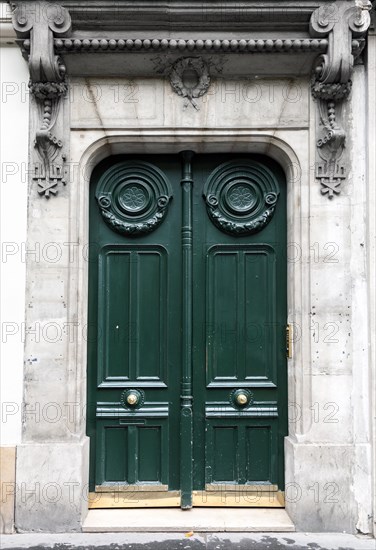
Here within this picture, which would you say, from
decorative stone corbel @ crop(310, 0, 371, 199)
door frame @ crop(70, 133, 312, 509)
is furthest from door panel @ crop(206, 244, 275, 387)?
decorative stone corbel @ crop(310, 0, 371, 199)

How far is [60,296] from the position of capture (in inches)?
205

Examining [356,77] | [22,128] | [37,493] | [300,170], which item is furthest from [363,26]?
[37,493]

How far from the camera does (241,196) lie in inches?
223

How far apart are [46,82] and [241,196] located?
7.87 ft

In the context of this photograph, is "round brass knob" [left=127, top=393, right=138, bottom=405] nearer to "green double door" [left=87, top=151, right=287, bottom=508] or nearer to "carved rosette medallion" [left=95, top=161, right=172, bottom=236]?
"green double door" [left=87, top=151, right=287, bottom=508]

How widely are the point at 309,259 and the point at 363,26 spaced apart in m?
2.40

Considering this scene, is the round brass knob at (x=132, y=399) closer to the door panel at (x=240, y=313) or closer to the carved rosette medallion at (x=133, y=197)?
the door panel at (x=240, y=313)

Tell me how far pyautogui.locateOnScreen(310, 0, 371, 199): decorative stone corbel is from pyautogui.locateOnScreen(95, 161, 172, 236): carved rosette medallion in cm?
175

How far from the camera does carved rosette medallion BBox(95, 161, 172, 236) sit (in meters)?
5.56

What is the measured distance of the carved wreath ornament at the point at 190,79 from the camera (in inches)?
207

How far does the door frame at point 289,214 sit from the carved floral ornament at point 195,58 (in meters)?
0.24

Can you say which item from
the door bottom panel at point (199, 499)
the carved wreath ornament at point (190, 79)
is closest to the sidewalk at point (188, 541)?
the door bottom panel at point (199, 499)

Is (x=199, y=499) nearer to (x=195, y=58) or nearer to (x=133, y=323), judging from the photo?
(x=133, y=323)

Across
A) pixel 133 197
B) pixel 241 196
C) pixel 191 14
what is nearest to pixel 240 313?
pixel 241 196
